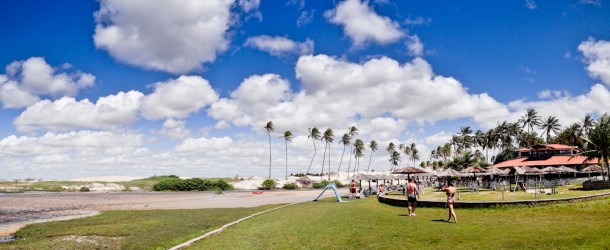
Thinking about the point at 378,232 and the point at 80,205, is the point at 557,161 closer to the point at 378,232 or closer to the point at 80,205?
the point at 378,232

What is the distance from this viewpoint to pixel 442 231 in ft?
47.0

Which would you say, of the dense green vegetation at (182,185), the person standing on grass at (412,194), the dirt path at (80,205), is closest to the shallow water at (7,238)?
the dirt path at (80,205)

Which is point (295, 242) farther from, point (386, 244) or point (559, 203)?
point (559, 203)

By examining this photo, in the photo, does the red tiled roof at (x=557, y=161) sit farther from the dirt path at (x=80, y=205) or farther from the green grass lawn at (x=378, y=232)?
the green grass lawn at (x=378, y=232)

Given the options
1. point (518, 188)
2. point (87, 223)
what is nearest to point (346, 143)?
point (518, 188)

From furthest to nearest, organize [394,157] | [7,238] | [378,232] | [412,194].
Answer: [394,157]
[412,194]
[7,238]
[378,232]

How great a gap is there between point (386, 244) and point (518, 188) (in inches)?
1135

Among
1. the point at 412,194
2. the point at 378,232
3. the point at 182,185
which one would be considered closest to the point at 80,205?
the point at 412,194

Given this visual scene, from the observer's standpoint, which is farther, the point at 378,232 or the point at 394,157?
the point at 394,157

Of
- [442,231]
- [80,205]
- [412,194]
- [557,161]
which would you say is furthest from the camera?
[557,161]

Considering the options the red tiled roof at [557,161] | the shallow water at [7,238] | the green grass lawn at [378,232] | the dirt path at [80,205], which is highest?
the red tiled roof at [557,161]

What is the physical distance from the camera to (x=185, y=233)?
18859 mm

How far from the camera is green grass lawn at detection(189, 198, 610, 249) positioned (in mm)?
11570

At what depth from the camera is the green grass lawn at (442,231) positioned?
1157 centimetres
